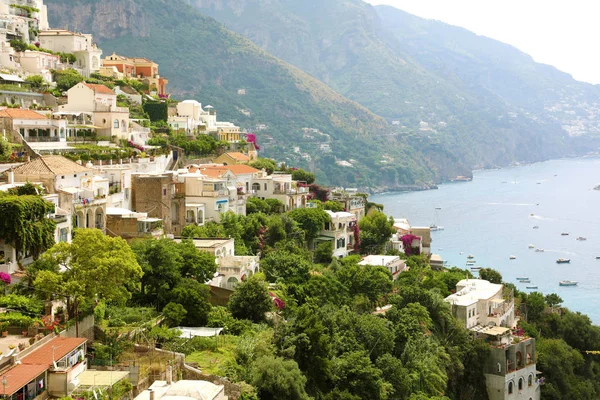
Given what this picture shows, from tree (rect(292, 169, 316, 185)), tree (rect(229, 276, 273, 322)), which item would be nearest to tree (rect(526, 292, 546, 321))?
tree (rect(292, 169, 316, 185))

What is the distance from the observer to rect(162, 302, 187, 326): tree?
23.0 m

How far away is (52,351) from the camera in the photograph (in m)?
16.4

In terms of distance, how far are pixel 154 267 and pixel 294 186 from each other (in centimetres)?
2167

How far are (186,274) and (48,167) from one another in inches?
231

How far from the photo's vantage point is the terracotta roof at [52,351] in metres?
16.0

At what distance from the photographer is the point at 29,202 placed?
21.4 m

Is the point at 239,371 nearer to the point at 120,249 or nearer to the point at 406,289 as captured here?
the point at 120,249

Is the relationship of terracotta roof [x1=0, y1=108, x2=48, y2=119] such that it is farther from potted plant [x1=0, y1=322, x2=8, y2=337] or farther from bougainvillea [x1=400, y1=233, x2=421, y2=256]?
bougainvillea [x1=400, y1=233, x2=421, y2=256]

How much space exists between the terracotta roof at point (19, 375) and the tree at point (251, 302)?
34.8ft

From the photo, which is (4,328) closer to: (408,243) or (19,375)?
(19,375)

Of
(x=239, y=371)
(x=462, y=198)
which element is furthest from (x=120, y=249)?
(x=462, y=198)

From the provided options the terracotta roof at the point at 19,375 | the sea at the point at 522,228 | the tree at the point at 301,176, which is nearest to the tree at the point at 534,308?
the sea at the point at 522,228

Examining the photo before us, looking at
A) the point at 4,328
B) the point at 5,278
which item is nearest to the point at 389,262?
the point at 5,278

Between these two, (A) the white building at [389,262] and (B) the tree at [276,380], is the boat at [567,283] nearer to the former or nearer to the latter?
(A) the white building at [389,262]
